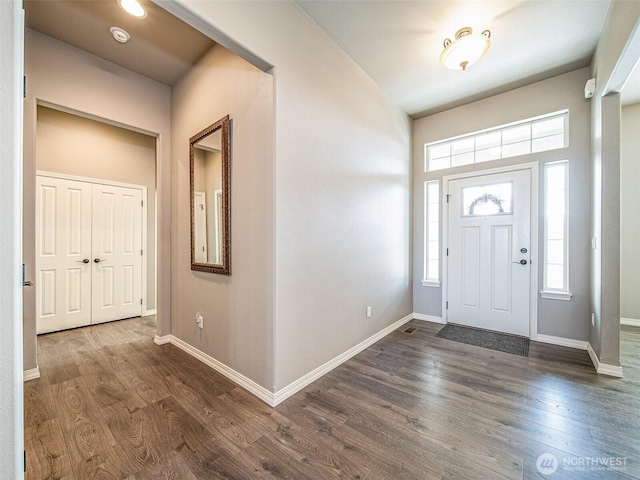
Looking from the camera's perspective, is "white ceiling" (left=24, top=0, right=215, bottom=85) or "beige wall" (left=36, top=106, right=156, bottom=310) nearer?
"white ceiling" (left=24, top=0, right=215, bottom=85)

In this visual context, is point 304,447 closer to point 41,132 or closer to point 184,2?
point 184,2

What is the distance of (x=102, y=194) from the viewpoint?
380 cm

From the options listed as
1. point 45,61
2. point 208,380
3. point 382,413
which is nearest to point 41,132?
point 45,61

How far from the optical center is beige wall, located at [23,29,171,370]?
2.31 meters

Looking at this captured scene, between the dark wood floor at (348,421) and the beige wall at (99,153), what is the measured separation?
7.81 feet

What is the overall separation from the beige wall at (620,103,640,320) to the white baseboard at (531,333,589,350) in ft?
4.79

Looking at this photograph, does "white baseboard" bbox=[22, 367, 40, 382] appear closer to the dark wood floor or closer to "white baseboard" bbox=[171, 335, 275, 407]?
the dark wood floor

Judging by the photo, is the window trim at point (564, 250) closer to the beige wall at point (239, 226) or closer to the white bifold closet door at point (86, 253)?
the beige wall at point (239, 226)

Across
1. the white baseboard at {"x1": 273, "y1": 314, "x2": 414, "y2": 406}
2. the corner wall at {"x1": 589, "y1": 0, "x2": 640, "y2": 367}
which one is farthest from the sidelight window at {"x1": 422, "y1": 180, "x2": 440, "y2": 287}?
the corner wall at {"x1": 589, "y1": 0, "x2": 640, "y2": 367}

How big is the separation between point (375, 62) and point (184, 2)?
2.00 meters

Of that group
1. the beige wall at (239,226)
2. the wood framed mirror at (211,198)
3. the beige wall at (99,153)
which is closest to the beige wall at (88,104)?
the beige wall at (239,226)

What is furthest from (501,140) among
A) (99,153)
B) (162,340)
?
(99,153)

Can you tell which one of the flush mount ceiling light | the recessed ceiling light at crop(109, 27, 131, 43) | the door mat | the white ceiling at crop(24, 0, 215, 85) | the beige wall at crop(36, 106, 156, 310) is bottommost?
the door mat

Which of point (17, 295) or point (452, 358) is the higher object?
point (17, 295)
